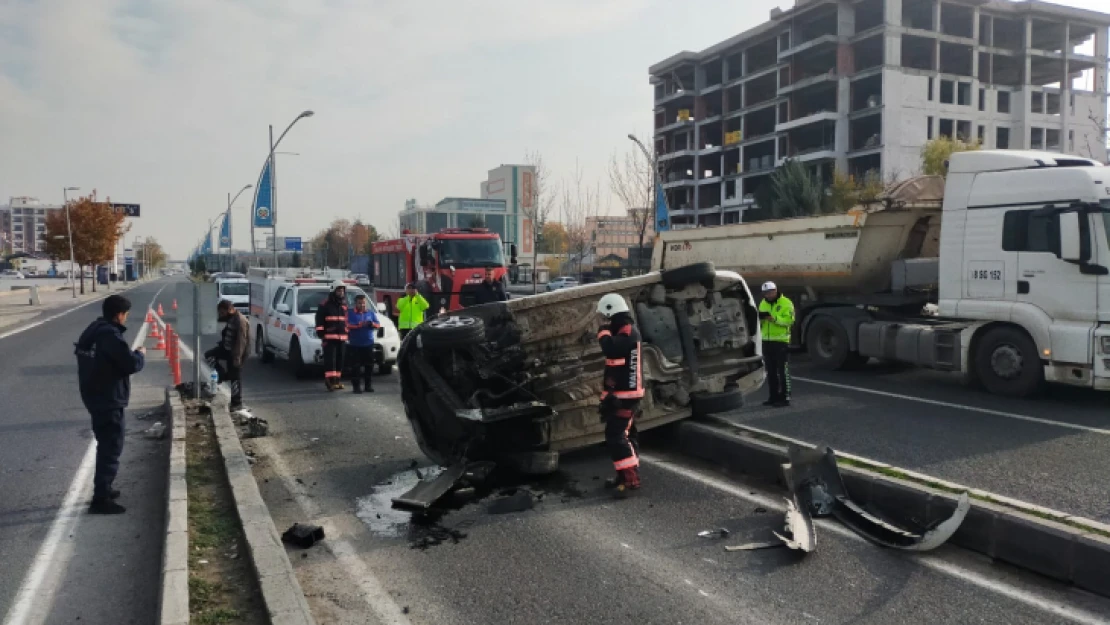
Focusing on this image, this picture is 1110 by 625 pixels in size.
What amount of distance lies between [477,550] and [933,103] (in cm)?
5746

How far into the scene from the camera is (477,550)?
5.38 meters

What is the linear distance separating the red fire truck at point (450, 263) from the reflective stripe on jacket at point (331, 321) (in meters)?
7.42

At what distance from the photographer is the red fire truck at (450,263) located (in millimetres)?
20703

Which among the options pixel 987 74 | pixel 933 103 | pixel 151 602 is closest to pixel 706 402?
pixel 151 602

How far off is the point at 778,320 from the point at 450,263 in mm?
12258

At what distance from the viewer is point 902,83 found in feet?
174

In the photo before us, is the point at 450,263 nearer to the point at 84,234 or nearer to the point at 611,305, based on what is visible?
the point at 611,305

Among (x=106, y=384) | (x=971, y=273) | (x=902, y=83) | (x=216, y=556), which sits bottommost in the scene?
(x=216, y=556)

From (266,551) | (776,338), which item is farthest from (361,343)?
(266,551)

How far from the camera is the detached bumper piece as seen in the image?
16.8ft

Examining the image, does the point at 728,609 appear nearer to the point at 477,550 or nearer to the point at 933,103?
the point at 477,550

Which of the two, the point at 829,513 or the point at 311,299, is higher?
the point at 311,299

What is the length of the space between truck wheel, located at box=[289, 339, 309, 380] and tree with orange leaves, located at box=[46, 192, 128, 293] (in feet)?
165

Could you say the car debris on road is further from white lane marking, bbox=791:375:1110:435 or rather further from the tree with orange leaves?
the tree with orange leaves
